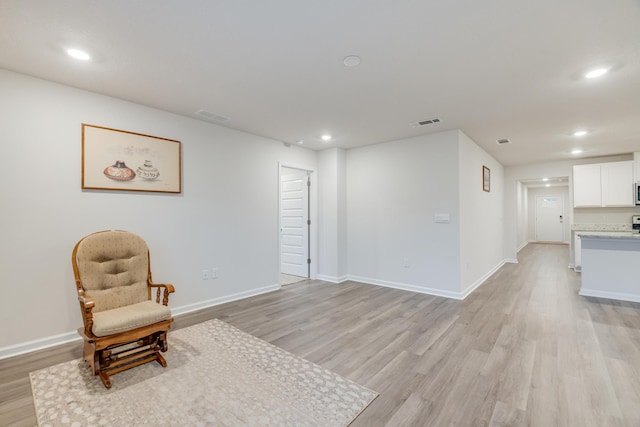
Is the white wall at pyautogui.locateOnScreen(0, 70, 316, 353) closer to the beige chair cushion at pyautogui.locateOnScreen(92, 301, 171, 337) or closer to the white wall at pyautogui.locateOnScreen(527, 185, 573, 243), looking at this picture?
the beige chair cushion at pyautogui.locateOnScreen(92, 301, 171, 337)

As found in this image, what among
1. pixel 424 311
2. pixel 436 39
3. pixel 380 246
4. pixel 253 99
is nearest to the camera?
pixel 436 39

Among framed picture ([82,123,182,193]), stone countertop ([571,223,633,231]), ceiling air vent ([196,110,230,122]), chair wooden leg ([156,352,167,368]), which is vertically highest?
ceiling air vent ([196,110,230,122])

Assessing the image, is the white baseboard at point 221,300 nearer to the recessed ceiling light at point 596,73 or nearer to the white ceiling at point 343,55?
the white ceiling at point 343,55

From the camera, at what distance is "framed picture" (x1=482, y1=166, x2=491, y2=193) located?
18.0 feet

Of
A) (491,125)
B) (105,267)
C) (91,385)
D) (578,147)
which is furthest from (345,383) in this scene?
(578,147)

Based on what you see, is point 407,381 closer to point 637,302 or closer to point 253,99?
point 253,99

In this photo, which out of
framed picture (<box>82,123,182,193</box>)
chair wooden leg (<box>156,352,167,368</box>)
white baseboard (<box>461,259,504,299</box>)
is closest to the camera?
chair wooden leg (<box>156,352,167,368</box>)

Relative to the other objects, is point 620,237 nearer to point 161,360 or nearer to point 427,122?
point 427,122

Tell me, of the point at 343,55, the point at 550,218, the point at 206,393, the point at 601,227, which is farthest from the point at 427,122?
the point at 550,218

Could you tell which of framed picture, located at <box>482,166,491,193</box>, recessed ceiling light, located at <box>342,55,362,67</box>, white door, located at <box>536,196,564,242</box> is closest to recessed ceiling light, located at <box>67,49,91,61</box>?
recessed ceiling light, located at <box>342,55,362,67</box>

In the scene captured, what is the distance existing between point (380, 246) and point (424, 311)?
1.57 metres

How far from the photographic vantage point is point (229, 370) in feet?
7.55

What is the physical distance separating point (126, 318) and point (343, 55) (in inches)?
107

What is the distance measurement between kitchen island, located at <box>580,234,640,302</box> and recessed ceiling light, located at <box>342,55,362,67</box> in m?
4.58
